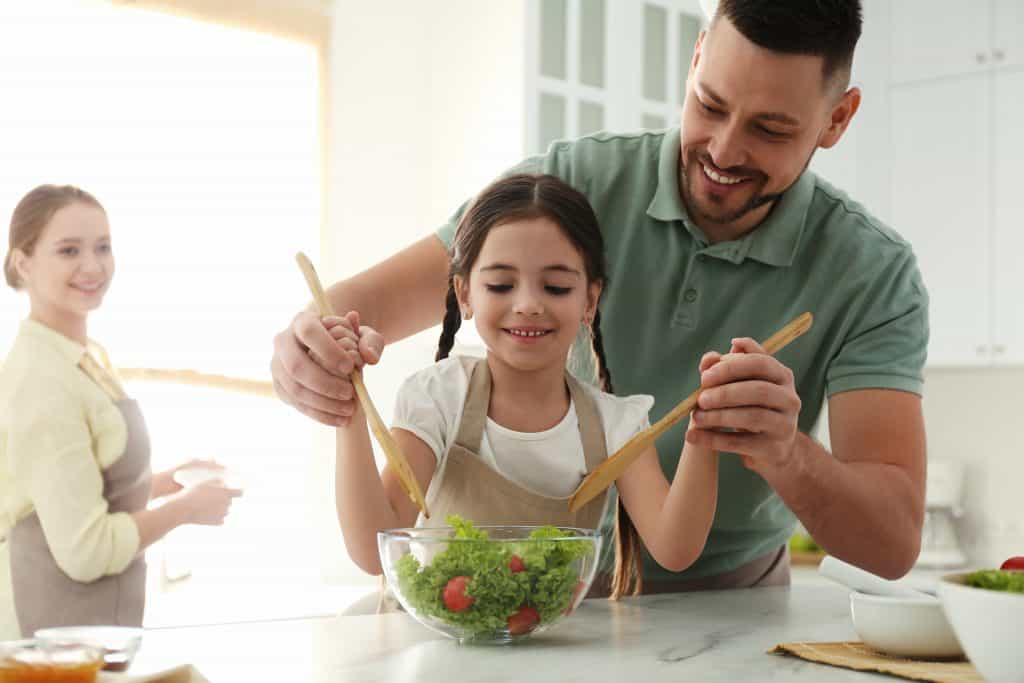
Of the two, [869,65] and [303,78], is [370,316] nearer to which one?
[303,78]

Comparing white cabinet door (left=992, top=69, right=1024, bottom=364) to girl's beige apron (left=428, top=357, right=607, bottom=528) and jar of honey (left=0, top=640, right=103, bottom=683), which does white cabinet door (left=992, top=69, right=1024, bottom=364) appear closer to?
girl's beige apron (left=428, top=357, right=607, bottom=528)

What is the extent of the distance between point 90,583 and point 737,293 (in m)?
1.60

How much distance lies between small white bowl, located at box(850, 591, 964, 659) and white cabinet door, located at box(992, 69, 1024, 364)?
3.32 meters

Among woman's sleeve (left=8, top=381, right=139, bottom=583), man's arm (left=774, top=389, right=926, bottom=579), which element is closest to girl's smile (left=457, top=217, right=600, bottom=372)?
man's arm (left=774, top=389, right=926, bottom=579)

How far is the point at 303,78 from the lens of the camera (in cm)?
374

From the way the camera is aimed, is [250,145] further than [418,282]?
Yes

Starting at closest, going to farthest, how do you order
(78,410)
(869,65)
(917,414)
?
(917,414), (78,410), (869,65)

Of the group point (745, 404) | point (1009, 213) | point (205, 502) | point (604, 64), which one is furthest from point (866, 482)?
point (1009, 213)

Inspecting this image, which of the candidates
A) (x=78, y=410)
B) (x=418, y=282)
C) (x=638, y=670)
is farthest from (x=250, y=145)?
(x=638, y=670)

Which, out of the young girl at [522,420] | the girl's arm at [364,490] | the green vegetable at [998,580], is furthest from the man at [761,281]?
the green vegetable at [998,580]

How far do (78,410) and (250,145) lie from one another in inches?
58.2

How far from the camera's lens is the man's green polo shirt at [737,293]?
5.00ft

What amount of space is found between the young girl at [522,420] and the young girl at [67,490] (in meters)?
1.31

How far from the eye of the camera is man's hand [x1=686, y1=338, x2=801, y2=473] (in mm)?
1012
